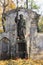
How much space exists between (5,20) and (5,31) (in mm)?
1023

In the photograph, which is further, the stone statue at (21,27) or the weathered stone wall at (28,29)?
the weathered stone wall at (28,29)

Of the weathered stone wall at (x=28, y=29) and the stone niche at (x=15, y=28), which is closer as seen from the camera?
the stone niche at (x=15, y=28)

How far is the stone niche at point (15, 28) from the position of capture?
64.7 ft

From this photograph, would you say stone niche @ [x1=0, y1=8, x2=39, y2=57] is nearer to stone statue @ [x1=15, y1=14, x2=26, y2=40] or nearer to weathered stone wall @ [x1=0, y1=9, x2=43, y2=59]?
weathered stone wall @ [x1=0, y1=9, x2=43, y2=59]

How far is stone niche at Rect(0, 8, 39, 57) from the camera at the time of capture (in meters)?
19.7

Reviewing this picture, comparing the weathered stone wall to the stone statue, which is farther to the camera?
the weathered stone wall

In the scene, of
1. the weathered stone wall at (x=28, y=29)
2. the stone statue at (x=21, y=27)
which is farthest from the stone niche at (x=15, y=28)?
the stone statue at (x=21, y=27)

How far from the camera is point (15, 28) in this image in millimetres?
20141

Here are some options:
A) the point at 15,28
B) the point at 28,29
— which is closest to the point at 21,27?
the point at 15,28

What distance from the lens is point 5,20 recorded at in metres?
20.4

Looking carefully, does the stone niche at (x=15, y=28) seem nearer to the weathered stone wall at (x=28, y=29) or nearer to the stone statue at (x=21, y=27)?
the weathered stone wall at (x=28, y=29)

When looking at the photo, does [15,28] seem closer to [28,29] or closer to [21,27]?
[21,27]

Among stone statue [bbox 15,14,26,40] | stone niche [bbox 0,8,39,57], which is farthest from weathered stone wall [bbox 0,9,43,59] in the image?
stone statue [bbox 15,14,26,40]

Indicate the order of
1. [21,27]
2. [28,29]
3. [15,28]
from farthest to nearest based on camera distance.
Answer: [28,29] < [15,28] < [21,27]
